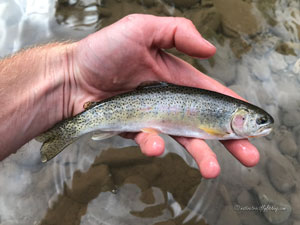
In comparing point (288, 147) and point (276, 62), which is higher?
point (276, 62)

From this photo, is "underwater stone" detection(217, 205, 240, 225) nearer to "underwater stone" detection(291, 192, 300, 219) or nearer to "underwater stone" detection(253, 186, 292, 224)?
"underwater stone" detection(253, 186, 292, 224)

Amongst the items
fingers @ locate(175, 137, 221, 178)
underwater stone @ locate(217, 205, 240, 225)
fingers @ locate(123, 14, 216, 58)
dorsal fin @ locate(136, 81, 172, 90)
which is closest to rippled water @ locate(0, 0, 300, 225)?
underwater stone @ locate(217, 205, 240, 225)

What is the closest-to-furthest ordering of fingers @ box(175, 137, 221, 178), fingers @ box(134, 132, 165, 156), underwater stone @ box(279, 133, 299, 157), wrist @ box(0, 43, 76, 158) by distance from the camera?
fingers @ box(175, 137, 221, 178) → fingers @ box(134, 132, 165, 156) → wrist @ box(0, 43, 76, 158) → underwater stone @ box(279, 133, 299, 157)

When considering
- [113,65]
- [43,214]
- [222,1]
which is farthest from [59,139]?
[222,1]

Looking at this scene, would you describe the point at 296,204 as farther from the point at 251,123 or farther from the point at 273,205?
the point at 251,123

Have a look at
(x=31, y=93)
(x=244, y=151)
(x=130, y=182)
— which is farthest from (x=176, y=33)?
(x=130, y=182)
